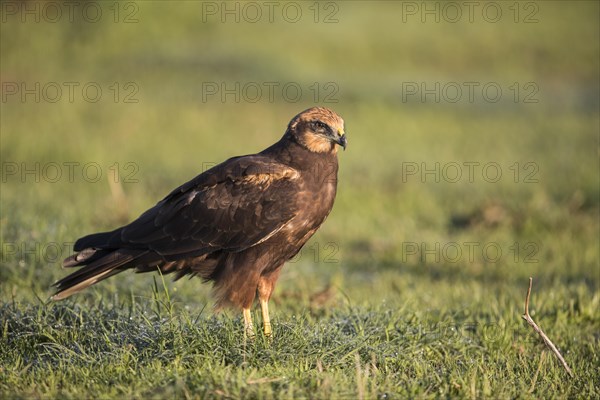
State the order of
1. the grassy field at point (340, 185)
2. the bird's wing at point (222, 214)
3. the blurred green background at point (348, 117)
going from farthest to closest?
the blurred green background at point (348, 117)
the bird's wing at point (222, 214)
the grassy field at point (340, 185)

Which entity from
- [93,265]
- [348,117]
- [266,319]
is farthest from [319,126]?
[348,117]

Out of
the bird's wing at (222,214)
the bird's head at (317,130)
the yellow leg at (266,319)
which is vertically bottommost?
the yellow leg at (266,319)

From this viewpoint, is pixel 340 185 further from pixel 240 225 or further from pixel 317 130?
pixel 240 225

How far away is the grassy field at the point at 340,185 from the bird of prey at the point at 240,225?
292mm

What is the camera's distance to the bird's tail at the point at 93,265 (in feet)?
16.4

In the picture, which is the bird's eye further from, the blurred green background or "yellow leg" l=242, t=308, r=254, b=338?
the blurred green background

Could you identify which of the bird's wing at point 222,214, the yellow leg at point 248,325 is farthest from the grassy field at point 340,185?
the bird's wing at point 222,214

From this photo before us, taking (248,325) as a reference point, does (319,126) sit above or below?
above

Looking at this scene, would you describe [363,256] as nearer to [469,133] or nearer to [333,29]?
[469,133]

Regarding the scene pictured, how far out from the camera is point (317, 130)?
16.9 feet

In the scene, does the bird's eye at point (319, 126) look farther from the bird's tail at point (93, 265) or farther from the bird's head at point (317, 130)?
the bird's tail at point (93, 265)

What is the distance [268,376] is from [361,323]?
3.77 ft

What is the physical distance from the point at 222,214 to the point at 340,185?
542 centimetres

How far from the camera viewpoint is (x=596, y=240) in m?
8.65
